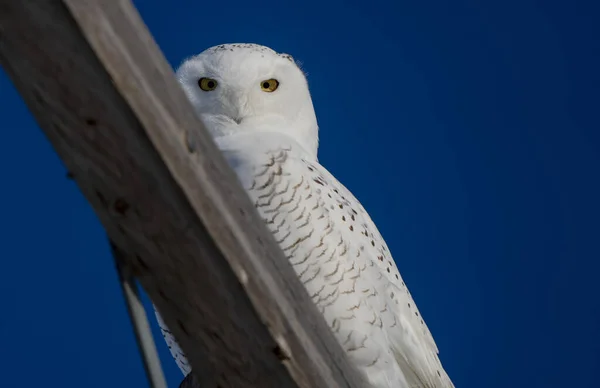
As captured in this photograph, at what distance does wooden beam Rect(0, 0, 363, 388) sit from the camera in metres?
0.44

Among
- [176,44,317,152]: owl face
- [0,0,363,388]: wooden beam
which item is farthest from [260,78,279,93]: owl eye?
[0,0,363,388]: wooden beam

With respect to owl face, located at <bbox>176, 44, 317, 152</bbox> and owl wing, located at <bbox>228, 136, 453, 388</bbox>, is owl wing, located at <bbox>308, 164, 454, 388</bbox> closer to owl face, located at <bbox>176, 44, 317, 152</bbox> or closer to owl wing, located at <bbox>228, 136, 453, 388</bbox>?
owl wing, located at <bbox>228, 136, 453, 388</bbox>

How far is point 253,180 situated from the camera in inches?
48.5

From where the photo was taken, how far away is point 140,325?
0.55 meters

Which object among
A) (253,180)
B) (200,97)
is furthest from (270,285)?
(200,97)

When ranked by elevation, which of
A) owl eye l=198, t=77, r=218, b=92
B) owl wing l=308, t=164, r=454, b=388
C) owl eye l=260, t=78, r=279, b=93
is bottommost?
owl wing l=308, t=164, r=454, b=388

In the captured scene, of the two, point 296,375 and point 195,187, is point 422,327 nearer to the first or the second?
point 296,375

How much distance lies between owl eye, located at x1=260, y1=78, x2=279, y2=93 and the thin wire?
3.09 feet

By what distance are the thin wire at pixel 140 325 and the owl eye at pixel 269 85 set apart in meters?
0.94

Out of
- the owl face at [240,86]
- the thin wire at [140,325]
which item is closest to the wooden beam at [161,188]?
the thin wire at [140,325]

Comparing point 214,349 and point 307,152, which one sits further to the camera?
point 307,152

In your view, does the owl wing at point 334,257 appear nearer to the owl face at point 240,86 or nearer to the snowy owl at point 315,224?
the snowy owl at point 315,224

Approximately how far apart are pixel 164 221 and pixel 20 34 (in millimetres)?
154

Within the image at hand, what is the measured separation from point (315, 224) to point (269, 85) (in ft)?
1.23
